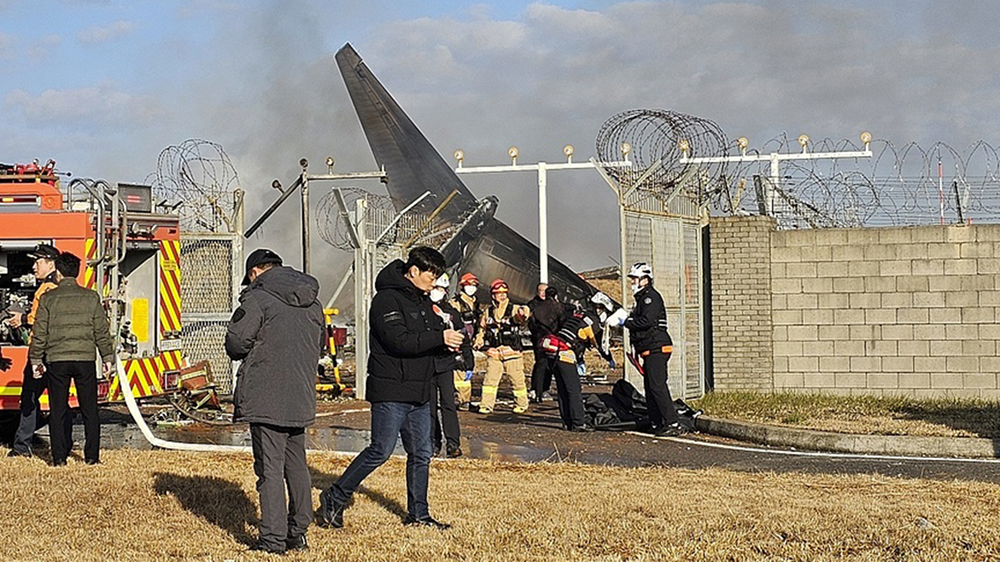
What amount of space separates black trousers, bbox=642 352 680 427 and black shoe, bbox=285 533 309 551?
667 centimetres

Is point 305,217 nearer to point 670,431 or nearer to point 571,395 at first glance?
point 571,395

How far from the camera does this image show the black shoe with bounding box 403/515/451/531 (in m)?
7.62

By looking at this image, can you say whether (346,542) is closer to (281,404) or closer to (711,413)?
(281,404)

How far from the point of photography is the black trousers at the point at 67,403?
10367 mm

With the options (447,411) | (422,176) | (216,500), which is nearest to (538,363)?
(447,411)

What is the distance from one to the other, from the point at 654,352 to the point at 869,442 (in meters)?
2.32

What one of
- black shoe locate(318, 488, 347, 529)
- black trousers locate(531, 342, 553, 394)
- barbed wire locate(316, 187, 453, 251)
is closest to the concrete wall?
black trousers locate(531, 342, 553, 394)

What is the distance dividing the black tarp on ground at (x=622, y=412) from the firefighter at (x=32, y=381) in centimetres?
546

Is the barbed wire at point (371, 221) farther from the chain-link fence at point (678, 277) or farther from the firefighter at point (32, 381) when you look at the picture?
the firefighter at point (32, 381)

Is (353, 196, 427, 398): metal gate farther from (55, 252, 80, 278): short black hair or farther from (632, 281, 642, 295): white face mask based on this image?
(55, 252, 80, 278): short black hair

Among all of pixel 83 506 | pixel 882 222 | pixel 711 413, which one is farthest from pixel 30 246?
pixel 882 222

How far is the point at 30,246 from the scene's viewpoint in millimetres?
12102

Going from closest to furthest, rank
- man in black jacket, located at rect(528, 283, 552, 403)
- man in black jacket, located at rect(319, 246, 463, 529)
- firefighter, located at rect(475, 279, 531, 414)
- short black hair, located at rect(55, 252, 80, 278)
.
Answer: man in black jacket, located at rect(319, 246, 463, 529), short black hair, located at rect(55, 252, 80, 278), man in black jacket, located at rect(528, 283, 552, 403), firefighter, located at rect(475, 279, 531, 414)

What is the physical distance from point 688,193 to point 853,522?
10103 mm
